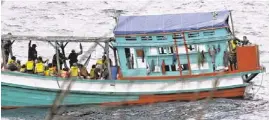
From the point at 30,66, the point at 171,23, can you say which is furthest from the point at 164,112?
the point at 30,66

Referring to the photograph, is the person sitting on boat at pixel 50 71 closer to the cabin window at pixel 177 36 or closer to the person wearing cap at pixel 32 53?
the person wearing cap at pixel 32 53

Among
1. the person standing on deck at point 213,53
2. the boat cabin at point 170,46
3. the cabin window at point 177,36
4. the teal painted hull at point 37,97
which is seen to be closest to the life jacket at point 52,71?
the teal painted hull at point 37,97

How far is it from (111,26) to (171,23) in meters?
16.1

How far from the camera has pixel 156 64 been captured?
19.6 m

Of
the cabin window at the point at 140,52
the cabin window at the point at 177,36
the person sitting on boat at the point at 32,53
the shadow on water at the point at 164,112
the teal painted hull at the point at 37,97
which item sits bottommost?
the shadow on water at the point at 164,112

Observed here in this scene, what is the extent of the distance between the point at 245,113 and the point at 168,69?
2754 millimetres

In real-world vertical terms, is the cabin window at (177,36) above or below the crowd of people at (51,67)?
above

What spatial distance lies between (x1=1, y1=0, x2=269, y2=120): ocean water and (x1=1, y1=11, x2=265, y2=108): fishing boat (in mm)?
352

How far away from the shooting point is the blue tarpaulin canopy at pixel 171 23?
19.4 metres

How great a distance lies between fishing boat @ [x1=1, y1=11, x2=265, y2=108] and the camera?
19219 mm

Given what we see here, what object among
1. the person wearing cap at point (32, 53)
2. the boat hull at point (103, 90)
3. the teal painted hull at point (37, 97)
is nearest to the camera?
the boat hull at point (103, 90)

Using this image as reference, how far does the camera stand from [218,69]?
20062 millimetres

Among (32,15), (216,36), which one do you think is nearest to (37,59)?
(216,36)

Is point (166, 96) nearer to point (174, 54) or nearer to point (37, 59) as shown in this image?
point (174, 54)
